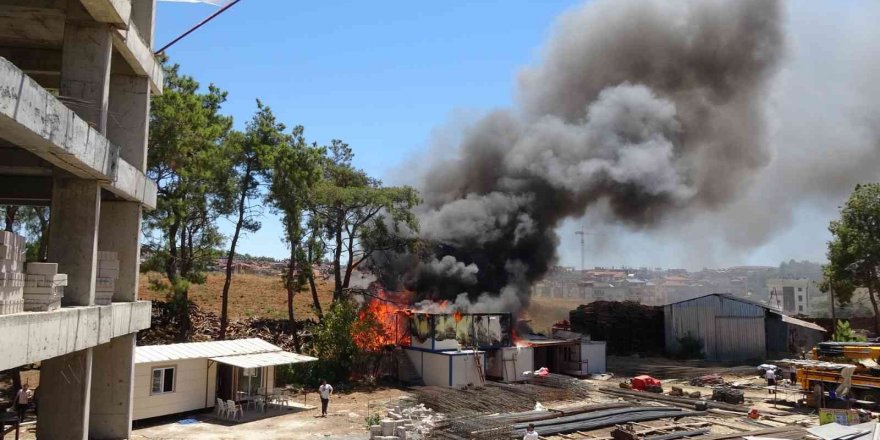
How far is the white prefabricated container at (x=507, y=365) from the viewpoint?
2828 cm

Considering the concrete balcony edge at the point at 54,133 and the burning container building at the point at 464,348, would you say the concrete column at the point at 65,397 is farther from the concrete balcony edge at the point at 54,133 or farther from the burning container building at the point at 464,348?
the burning container building at the point at 464,348

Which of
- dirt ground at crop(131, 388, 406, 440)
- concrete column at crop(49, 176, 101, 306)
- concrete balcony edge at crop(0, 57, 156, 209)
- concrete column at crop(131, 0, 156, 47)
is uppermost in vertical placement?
concrete column at crop(131, 0, 156, 47)

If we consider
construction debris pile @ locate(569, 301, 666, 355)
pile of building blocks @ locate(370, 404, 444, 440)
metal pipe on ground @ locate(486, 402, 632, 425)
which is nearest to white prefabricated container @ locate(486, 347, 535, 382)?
metal pipe on ground @ locate(486, 402, 632, 425)

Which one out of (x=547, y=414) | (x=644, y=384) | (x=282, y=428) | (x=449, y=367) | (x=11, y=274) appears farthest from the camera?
(x=449, y=367)

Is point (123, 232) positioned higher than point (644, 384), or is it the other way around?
point (123, 232)

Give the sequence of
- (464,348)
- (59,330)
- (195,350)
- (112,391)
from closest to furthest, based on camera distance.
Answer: (59,330)
(112,391)
(195,350)
(464,348)

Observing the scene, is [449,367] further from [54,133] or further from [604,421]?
[54,133]

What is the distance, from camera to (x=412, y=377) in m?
28.0

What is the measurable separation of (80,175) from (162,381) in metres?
10.1

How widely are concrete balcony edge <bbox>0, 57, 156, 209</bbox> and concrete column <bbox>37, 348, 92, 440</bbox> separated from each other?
343 cm

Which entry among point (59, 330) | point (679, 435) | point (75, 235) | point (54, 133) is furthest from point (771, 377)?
point (54, 133)

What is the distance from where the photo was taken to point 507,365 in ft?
93.0

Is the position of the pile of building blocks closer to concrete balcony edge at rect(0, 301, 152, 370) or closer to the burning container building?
the burning container building

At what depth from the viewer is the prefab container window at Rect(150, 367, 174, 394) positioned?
64.0 ft
